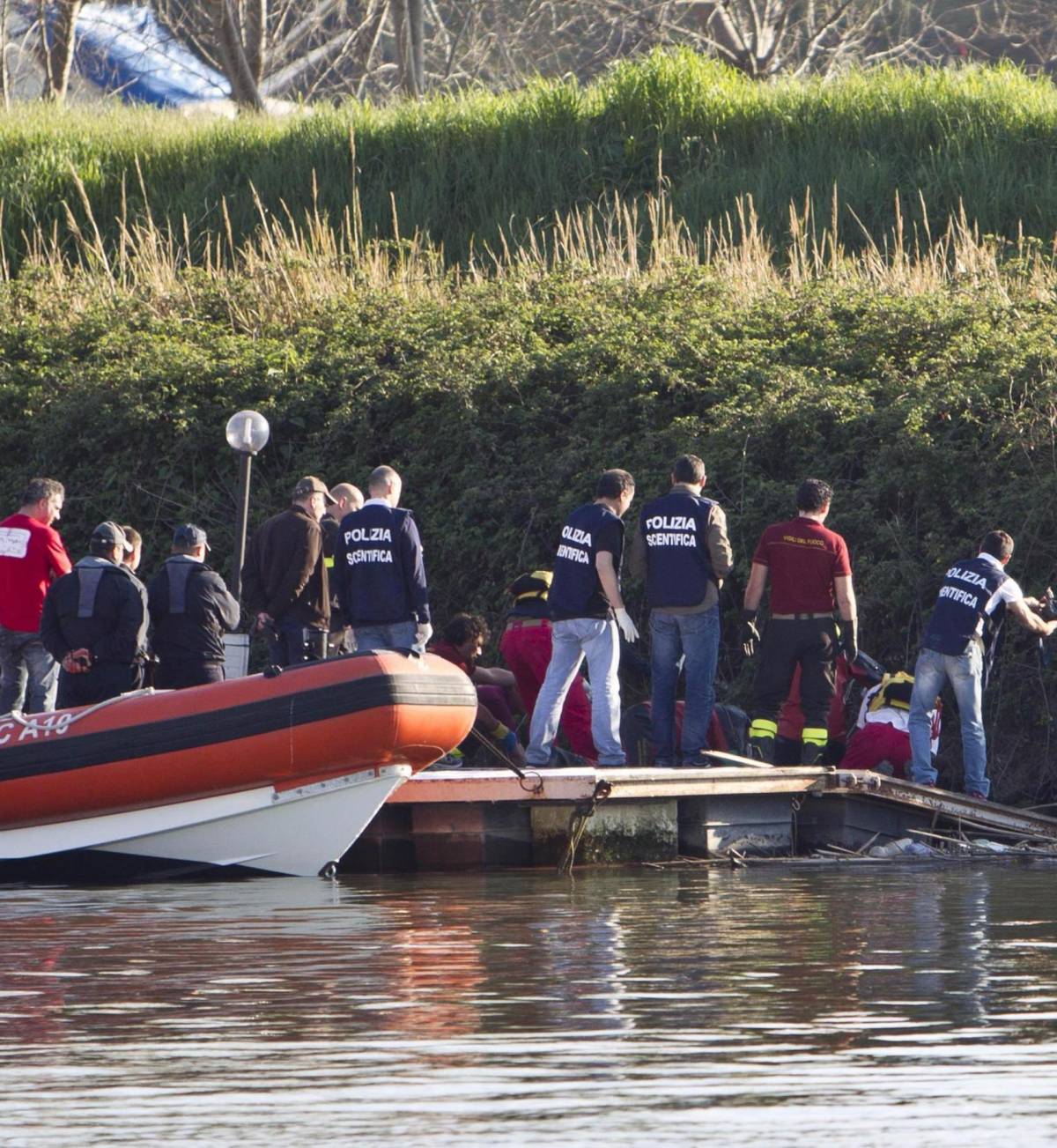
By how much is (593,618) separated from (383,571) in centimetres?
115

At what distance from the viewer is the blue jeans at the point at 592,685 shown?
39.1 feet

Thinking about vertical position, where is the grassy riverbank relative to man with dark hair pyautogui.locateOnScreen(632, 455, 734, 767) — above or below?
above

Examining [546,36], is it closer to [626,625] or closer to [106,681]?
[626,625]

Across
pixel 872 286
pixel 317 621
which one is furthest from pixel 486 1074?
pixel 872 286

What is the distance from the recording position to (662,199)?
21344 millimetres

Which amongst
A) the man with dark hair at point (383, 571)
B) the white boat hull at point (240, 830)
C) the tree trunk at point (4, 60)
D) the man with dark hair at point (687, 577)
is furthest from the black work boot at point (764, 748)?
the tree trunk at point (4, 60)

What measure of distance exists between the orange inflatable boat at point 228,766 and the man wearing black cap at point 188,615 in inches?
31.1

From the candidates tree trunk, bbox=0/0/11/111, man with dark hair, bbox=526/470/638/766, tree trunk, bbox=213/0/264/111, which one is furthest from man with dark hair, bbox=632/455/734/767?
tree trunk, bbox=0/0/11/111

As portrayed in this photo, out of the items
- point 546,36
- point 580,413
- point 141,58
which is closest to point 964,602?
point 580,413

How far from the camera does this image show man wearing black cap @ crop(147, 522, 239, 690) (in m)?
11.5

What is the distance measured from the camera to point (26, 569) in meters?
12.3

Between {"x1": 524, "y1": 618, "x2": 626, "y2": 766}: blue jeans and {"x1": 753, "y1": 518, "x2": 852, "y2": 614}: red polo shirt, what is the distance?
3.23ft

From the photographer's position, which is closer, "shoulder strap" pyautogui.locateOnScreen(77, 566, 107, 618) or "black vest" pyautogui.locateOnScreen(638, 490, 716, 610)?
"shoulder strap" pyautogui.locateOnScreen(77, 566, 107, 618)

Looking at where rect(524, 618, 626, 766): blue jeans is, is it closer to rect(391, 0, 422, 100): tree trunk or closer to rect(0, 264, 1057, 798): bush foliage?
rect(0, 264, 1057, 798): bush foliage
